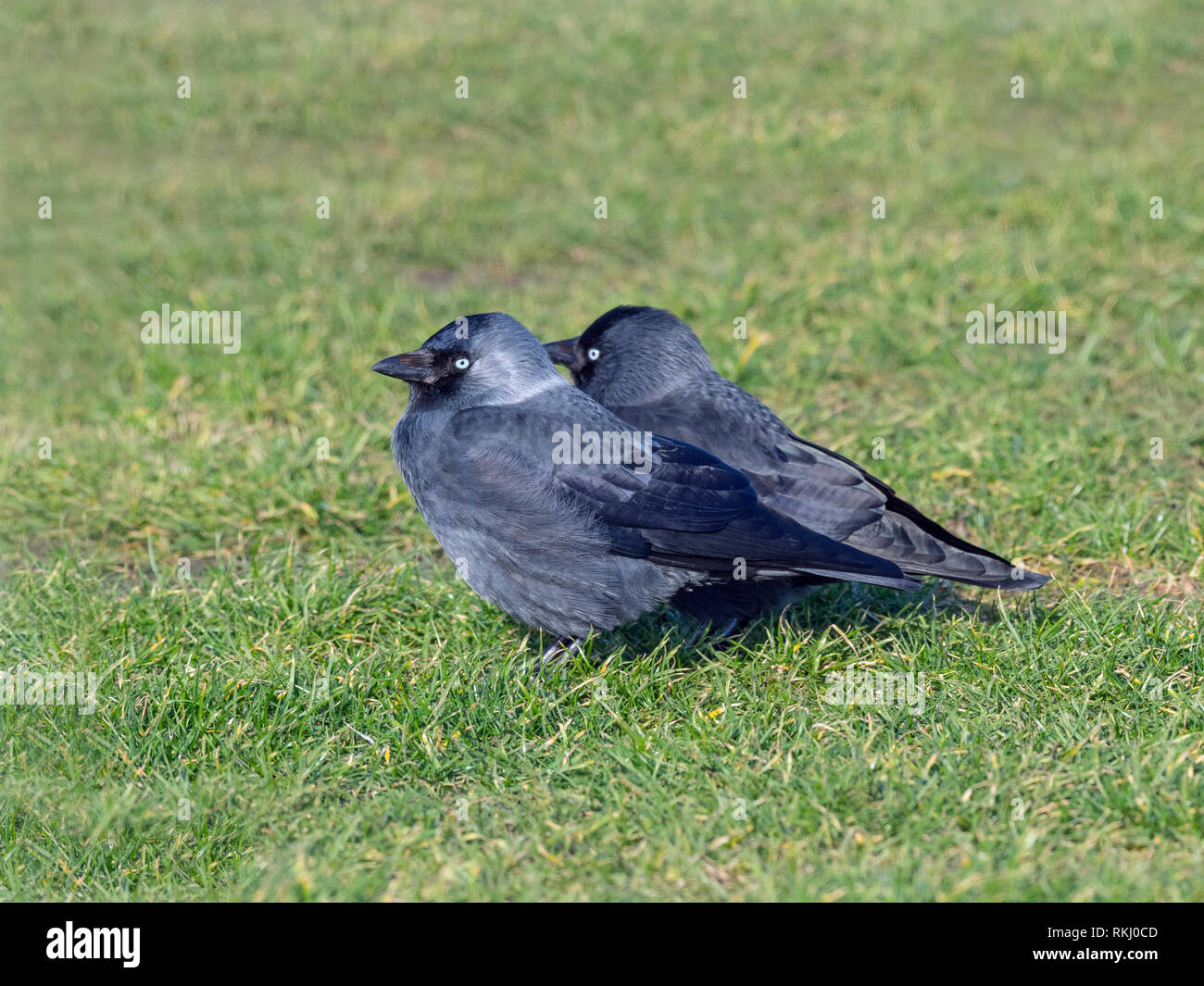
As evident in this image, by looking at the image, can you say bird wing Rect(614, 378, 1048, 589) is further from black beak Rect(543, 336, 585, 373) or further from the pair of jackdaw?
black beak Rect(543, 336, 585, 373)

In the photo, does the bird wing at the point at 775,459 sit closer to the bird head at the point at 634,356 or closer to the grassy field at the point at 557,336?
the bird head at the point at 634,356

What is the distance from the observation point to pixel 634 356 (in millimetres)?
5051

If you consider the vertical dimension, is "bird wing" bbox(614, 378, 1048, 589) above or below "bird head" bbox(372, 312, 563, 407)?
below

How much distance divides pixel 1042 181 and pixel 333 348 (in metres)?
5.08

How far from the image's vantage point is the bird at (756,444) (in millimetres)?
4391

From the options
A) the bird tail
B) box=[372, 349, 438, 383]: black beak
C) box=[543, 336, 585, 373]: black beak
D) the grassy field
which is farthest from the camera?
box=[543, 336, 585, 373]: black beak

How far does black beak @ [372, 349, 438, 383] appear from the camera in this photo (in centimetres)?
445

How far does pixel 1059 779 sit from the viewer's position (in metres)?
3.47

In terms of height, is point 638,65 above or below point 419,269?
above

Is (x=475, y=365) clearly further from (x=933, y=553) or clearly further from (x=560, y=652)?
(x=933, y=553)

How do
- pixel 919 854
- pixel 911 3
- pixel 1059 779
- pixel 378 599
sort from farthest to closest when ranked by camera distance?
pixel 911 3, pixel 378 599, pixel 1059 779, pixel 919 854

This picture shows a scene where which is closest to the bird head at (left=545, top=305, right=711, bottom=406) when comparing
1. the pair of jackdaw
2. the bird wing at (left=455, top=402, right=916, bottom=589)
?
the pair of jackdaw

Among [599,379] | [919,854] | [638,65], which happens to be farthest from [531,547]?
[638,65]

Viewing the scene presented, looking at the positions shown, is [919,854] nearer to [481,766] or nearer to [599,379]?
[481,766]
